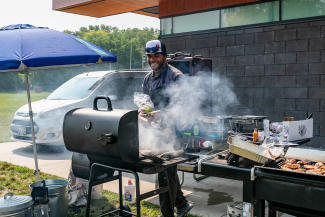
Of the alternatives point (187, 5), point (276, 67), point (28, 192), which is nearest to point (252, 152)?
point (28, 192)

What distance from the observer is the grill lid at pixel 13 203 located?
2895 millimetres

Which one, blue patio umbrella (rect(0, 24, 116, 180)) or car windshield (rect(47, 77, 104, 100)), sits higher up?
blue patio umbrella (rect(0, 24, 116, 180))

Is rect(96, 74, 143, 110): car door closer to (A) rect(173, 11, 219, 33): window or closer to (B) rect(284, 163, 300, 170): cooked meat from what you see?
(A) rect(173, 11, 219, 33): window

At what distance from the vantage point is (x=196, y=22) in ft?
24.8

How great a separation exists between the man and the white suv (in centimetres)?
412

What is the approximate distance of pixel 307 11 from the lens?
19.5 ft

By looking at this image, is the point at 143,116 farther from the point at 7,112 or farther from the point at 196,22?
the point at 7,112

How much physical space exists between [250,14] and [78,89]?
466cm

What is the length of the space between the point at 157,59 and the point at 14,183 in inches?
148

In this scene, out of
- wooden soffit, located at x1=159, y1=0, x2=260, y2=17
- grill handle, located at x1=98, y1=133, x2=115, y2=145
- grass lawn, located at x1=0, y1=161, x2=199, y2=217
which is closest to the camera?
grill handle, located at x1=98, y1=133, x2=115, y2=145

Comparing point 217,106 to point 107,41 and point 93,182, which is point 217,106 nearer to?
point 93,182

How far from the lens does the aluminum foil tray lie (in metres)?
2.37

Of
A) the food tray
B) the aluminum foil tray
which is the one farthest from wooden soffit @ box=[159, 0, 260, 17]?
the aluminum foil tray

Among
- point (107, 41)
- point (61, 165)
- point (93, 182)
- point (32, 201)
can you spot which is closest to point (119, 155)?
point (93, 182)
